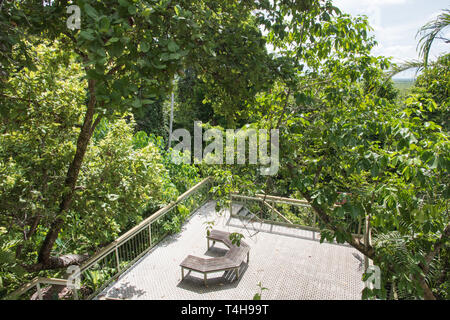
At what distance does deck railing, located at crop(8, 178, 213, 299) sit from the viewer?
177 inches

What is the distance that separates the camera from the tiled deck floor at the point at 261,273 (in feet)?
16.7

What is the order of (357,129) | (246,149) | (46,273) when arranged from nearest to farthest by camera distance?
(357,129) < (246,149) < (46,273)

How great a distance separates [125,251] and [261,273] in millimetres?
2857

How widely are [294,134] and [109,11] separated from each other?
2.34m

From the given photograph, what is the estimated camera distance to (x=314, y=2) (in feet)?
9.58

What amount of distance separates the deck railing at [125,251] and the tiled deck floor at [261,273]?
19cm

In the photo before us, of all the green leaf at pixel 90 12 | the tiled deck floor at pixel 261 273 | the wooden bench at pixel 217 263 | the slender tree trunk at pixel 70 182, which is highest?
the green leaf at pixel 90 12

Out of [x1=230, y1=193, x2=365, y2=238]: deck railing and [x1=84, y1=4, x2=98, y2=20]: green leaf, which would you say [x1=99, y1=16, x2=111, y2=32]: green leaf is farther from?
[x1=230, y1=193, x2=365, y2=238]: deck railing

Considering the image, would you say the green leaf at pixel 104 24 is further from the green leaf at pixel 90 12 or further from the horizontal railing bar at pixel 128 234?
the horizontal railing bar at pixel 128 234

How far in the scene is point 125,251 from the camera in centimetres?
578

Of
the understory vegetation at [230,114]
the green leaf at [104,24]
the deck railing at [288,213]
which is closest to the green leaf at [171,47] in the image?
the understory vegetation at [230,114]
